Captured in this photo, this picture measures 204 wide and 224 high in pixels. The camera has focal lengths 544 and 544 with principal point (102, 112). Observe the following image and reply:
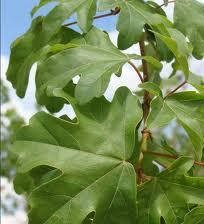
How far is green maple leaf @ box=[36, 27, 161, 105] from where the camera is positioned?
1172 mm

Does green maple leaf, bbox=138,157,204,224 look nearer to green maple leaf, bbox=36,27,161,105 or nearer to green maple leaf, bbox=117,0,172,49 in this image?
green maple leaf, bbox=36,27,161,105

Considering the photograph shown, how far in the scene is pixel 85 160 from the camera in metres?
1.14

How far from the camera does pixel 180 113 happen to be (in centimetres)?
121

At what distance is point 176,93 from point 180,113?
0.22ft

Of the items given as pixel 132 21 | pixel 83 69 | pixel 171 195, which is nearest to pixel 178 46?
pixel 132 21

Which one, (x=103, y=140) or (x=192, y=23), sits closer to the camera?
(x=103, y=140)

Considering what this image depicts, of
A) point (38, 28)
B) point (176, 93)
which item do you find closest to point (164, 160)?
point (176, 93)

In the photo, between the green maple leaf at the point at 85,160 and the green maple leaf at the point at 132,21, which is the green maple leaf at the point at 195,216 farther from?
the green maple leaf at the point at 132,21

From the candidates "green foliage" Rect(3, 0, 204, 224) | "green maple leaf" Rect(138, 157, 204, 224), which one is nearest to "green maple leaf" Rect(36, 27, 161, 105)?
"green foliage" Rect(3, 0, 204, 224)

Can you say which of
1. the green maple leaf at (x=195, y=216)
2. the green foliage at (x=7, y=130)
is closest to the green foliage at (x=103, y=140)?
the green maple leaf at (x=195, y=216)

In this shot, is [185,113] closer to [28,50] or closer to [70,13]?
[70,13]

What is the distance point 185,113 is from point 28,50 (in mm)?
507

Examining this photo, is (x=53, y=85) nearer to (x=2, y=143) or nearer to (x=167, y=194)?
(x=167, y=194)

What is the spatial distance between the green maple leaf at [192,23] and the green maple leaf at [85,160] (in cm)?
32
